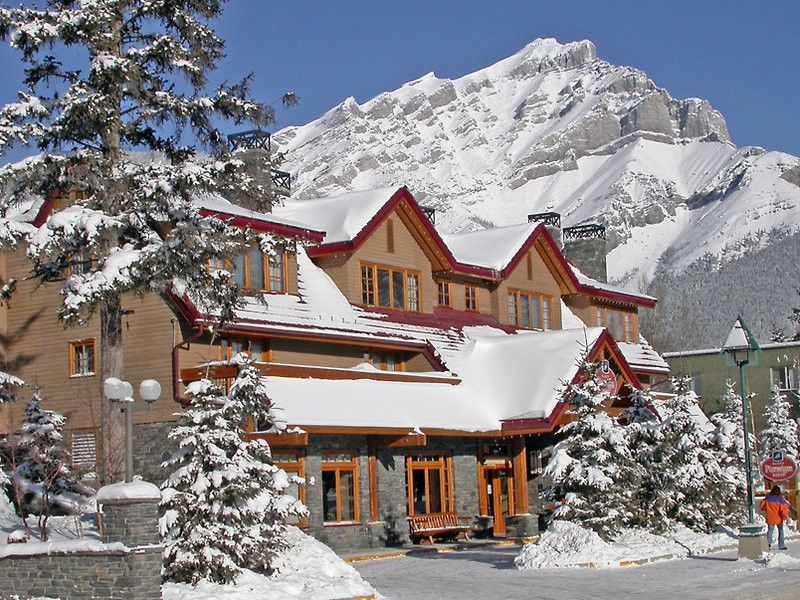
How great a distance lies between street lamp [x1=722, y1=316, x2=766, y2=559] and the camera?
2566cm

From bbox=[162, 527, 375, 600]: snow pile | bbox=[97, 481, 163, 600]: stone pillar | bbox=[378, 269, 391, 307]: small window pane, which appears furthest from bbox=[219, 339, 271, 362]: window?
bbox=[97, 481, 163, 600]: stone pillar

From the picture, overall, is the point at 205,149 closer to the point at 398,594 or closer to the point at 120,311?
the point at 120,311

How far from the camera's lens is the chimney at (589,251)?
54.4m

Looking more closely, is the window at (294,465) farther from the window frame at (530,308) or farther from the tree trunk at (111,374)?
the window frame at (530,308)

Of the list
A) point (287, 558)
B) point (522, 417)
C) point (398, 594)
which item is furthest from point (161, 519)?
point (522, 417)

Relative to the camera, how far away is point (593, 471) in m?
26.5

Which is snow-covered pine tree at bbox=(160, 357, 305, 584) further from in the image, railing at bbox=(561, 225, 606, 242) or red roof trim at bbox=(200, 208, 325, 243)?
railing at bbox=(561, 225, 606, 242)

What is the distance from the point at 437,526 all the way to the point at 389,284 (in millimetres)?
7693

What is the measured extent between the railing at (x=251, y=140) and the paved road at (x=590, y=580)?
14.5 metres

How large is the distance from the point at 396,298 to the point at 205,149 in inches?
534

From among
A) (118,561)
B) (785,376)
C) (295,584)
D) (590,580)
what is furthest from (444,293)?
(785,376)

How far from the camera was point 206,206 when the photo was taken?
32094 mm

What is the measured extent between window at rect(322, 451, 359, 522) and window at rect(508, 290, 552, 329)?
43.3ft

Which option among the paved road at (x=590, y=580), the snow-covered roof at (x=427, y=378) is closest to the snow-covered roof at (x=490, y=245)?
the snow-covered roof at (x=427, y=378)
